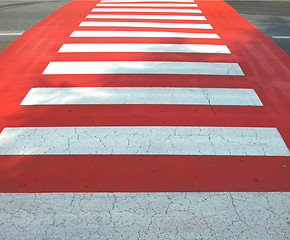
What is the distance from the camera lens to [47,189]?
12.6 feet

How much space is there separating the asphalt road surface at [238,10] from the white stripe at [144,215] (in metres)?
5.66

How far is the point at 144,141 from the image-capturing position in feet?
15.5

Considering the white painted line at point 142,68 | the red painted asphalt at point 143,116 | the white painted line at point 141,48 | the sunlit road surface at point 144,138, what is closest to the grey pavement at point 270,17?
the red painted asphalt at point 143,116

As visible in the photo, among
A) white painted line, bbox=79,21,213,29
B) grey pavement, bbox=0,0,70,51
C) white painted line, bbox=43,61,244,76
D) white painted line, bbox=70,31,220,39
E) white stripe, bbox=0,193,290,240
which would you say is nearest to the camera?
white stripe, bbox=0,193,290,240

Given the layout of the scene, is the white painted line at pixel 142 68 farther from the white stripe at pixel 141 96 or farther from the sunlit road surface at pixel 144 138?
the white stripe at pixel 141 96

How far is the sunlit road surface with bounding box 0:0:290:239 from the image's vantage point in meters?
3.47

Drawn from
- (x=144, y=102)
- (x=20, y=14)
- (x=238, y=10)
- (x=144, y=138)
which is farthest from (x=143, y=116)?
(x=238, y=10)

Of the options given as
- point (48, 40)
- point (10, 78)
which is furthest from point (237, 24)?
point (10, 78)

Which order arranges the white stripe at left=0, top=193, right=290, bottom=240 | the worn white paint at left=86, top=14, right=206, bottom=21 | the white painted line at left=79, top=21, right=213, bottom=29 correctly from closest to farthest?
the white stripe at left=0, top=193, right=290, bottom=240, the white painted line at left=79, top=21, right=213, bottom=29, the worn white paint at left=86, top=14, right=206, bottom=21

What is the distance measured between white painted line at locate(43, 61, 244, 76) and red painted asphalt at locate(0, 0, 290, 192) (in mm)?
202

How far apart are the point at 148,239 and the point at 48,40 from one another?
676cm

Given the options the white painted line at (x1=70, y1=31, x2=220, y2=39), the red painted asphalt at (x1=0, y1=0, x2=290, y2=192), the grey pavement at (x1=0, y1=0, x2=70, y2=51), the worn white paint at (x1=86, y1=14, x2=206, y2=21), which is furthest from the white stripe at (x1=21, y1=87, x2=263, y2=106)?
the worn white paint at (x1=86, y1=14, x2=206, y2=21)

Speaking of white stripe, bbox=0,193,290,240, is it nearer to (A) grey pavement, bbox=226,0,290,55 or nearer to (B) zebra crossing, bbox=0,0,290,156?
(B) zebra crossing, bbox=0,0,290,156

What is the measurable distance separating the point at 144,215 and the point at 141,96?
110 inches
